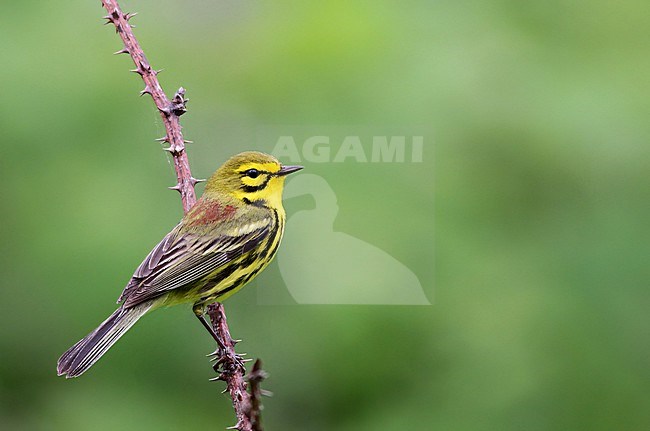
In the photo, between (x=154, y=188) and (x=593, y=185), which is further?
(x=593, y=185)

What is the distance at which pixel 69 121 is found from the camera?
5750 millimetres

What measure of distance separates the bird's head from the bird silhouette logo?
0.59 meters

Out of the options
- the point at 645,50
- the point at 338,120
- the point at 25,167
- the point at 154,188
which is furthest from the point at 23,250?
the point at 645,50

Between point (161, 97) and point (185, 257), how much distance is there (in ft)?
2.86

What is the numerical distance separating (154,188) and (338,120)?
1228 mm

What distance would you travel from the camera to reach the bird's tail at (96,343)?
4.18m

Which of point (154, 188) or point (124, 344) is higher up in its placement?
point (154, 188)

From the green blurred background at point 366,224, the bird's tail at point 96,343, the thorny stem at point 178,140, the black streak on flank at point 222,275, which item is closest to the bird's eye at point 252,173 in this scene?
the thorny stem at point 178,140

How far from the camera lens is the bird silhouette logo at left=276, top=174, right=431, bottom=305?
5.57 meters

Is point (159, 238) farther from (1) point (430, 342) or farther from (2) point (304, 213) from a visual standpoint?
(1) point (430, 342)

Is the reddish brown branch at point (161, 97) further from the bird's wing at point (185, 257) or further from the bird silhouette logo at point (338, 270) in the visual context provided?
the bird silhouette logo at point (338, 270)

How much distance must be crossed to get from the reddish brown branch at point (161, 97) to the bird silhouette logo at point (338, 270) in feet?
3.82

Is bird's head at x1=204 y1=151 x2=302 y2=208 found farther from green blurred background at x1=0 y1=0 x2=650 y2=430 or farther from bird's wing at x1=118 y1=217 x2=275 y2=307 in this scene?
green blurred background at x1=0 y1=0 x2=650 y2=430

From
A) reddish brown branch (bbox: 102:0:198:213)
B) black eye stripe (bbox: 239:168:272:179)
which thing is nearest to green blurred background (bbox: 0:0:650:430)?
black eye stripe (bbox: 239:168:272:179)
